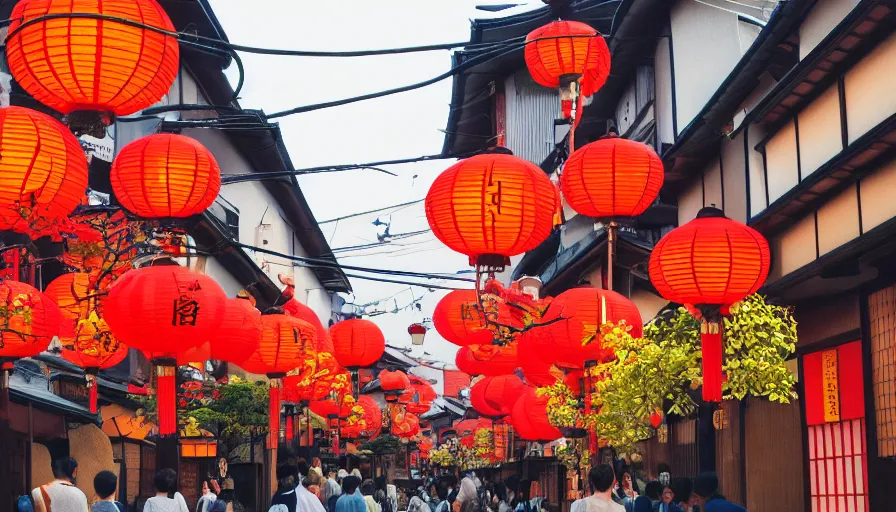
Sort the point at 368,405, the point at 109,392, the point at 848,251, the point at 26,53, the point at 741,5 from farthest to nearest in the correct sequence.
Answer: the point at 368,405
the point at 109,392
the point at 741,5
the point at 848,251
the point at 26,53

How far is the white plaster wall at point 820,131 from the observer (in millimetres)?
14562

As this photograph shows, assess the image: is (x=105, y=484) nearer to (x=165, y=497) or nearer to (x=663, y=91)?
(x=165, y=497)

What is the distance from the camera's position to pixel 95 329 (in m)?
17.0

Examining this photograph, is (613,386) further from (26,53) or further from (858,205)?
(26,53)

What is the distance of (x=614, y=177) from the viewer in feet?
50.3

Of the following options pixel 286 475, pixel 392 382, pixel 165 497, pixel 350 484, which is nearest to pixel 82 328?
pixel 286 475

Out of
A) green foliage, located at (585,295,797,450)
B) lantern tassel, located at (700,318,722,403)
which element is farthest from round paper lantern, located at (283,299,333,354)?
lantern tassel, located at (700,318,722,403)

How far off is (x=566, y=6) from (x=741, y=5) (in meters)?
5.08

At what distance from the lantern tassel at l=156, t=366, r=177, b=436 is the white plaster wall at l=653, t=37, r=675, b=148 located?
38.0ft

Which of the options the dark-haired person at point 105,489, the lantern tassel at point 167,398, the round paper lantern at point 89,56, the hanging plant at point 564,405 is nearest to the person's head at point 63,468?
the dark-haired person at point 105,489

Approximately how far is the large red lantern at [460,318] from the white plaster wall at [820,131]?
7304 mm

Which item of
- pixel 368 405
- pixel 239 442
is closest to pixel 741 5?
pixel 239 442

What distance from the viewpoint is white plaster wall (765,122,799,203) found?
647 inches

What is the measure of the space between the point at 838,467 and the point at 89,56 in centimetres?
1053
